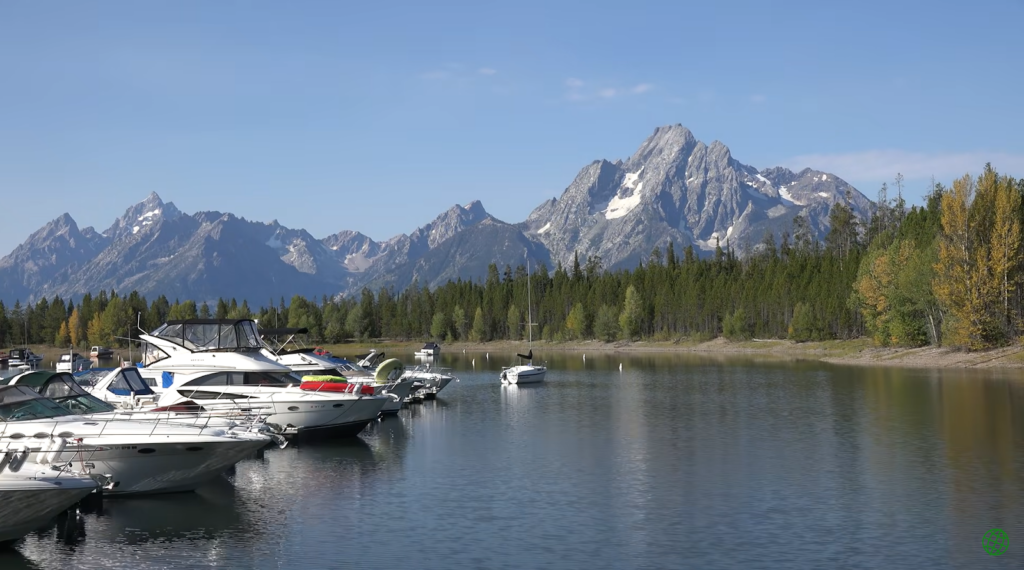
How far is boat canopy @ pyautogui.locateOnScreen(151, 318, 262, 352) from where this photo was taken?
61.1 metres

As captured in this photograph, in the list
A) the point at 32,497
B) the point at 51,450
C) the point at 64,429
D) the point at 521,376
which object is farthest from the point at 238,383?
the point at 521,376

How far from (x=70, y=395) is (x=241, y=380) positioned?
A: 14.9 m

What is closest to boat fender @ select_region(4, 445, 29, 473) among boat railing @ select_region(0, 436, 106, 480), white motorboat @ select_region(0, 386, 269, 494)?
boat railing @ select_region(0, 436, 106, 480)

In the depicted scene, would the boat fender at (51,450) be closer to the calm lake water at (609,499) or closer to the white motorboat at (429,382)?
the calm lake water at (609,499)

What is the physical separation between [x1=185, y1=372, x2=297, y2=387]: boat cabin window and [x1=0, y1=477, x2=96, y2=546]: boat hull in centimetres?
2556

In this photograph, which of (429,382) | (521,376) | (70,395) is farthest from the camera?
(521,376)

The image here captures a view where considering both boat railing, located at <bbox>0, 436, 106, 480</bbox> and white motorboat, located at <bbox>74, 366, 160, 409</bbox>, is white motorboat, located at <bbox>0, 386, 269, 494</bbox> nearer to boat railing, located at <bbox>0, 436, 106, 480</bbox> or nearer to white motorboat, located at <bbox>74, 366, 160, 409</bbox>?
boat railing, located at <bbox>0, 436, 106, 480</bbox>

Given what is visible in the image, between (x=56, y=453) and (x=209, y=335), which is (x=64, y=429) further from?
(x=209, y=335)

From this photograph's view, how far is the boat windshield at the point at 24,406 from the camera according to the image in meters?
36.2

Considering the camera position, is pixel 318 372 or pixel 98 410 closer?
pixel 98 410

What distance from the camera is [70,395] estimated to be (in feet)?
135

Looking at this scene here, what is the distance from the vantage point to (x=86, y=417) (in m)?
37.6

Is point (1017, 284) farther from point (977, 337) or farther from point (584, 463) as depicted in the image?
point (584, 463)

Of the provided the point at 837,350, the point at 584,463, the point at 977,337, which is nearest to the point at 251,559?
the point at 584,463
